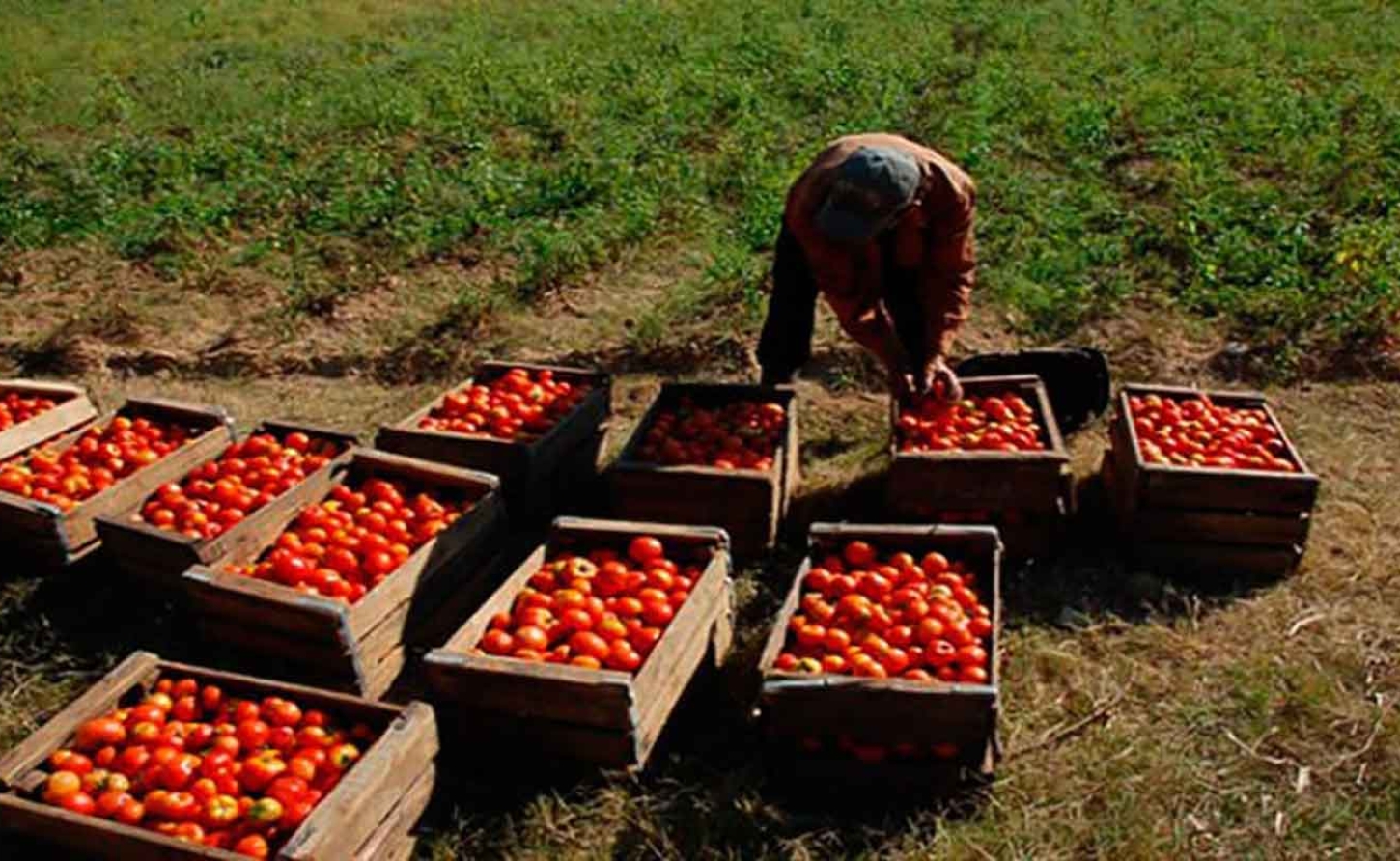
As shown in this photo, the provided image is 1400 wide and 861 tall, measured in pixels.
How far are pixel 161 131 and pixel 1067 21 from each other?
469 inches

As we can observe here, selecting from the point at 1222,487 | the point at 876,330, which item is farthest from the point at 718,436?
the point at 1222,487

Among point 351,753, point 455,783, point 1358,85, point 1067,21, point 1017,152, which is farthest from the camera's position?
point 1067,21

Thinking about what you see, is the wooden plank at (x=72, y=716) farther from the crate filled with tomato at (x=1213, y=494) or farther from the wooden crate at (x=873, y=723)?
the crate filled with tomato at (x=1213, y=494)

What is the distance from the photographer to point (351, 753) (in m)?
4.32

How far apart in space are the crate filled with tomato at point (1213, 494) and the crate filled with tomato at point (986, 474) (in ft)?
1.27

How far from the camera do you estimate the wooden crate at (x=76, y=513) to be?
238 inches

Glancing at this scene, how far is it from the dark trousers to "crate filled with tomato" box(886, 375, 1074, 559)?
1.67 ft

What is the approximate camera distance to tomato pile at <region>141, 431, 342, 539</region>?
5832 millimetres

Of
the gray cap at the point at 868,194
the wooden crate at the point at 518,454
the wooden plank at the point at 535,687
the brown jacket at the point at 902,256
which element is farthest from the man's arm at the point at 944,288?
the wooden plank at the point at 535,687

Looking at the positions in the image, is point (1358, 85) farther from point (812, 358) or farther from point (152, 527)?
point (152, 527)

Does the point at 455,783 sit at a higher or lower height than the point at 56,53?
lower

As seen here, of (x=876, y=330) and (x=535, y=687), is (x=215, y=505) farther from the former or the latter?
(x=876, y=330)

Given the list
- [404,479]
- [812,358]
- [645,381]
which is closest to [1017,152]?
[812,358]

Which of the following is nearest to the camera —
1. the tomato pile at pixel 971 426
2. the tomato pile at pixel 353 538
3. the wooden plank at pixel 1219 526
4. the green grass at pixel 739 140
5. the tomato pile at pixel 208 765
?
the tomato pile at pixel 208 765
